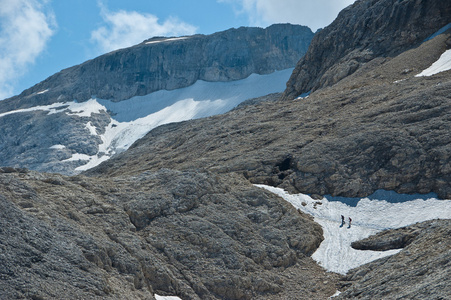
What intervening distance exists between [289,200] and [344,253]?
608cm

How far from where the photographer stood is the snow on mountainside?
10994 centimetres

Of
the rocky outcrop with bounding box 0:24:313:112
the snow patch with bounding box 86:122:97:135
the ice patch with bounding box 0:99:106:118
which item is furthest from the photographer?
the rocky outcrop with bounding box 0:24:313:112

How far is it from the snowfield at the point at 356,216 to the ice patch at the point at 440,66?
18976 millimetres

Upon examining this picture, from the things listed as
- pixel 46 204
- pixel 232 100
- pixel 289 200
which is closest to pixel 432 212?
pixel 289 200

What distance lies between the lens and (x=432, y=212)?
29.8 meters

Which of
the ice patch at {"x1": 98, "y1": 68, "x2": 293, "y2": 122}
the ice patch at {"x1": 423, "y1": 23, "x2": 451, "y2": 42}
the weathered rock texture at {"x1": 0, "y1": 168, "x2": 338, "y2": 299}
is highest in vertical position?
the ice patch at {"x1": 98, "y1": 68, "x2": 293, "y2": 122}

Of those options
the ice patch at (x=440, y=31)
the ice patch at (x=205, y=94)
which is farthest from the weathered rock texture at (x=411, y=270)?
the ice patch at (x=205, y=94)

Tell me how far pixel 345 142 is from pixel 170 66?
9816 centimetres

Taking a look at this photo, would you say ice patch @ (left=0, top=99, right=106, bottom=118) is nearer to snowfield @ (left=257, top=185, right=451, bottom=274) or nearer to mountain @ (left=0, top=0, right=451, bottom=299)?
mountain @ (left=0, top=0, right=451, bottom=299)

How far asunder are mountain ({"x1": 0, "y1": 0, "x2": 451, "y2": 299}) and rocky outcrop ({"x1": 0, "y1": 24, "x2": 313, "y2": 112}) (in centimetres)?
8233

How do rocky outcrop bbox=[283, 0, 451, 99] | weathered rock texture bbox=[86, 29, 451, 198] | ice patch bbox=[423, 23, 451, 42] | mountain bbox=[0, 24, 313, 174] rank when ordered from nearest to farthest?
weathered rock texture bbox=[86, 29, 451, 198] → ice patch bbox=[423, 23, 451, 42] → rocky outcrop bbox=[283, 0, 451, 99] → mountain bbox=[0, 24, 313, 174]

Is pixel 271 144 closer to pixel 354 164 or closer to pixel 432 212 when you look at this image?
pixel 354 164

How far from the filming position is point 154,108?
121500 millimetres

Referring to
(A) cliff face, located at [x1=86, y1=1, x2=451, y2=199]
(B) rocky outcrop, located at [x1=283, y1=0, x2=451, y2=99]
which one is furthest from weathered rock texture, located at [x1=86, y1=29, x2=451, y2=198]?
(B) rocky outcrop, located at [x1=283, y1=0, x2=451, y2=99]
